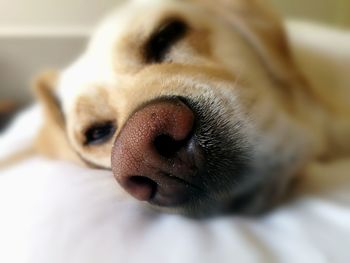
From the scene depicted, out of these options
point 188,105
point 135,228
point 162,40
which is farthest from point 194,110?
point 162,40

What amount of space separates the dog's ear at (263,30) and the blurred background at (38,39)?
601mm

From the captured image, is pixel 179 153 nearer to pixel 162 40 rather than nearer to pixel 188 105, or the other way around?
pixel 188 105

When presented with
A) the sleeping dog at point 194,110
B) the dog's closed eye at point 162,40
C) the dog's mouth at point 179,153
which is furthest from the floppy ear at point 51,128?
the dog's mouth at point 179,153

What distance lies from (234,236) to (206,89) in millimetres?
254

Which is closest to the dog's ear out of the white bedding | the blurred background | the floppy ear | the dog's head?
the dog's head

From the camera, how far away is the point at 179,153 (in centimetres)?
65

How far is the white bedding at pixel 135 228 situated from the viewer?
706 millimetres

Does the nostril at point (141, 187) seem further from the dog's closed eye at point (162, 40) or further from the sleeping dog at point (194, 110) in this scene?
the dog's closed eye at point (162, 40)

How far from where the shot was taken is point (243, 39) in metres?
1.13

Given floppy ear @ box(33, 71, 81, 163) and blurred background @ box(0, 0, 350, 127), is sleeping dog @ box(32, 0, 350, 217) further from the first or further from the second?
blurred background @ box(0, 0, 350, 127)

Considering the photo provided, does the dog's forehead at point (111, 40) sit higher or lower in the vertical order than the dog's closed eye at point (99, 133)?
higher

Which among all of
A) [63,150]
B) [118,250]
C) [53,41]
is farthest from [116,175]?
[53,41]

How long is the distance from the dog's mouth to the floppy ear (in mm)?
421

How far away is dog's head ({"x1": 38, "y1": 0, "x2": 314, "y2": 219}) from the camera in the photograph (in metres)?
0.66
